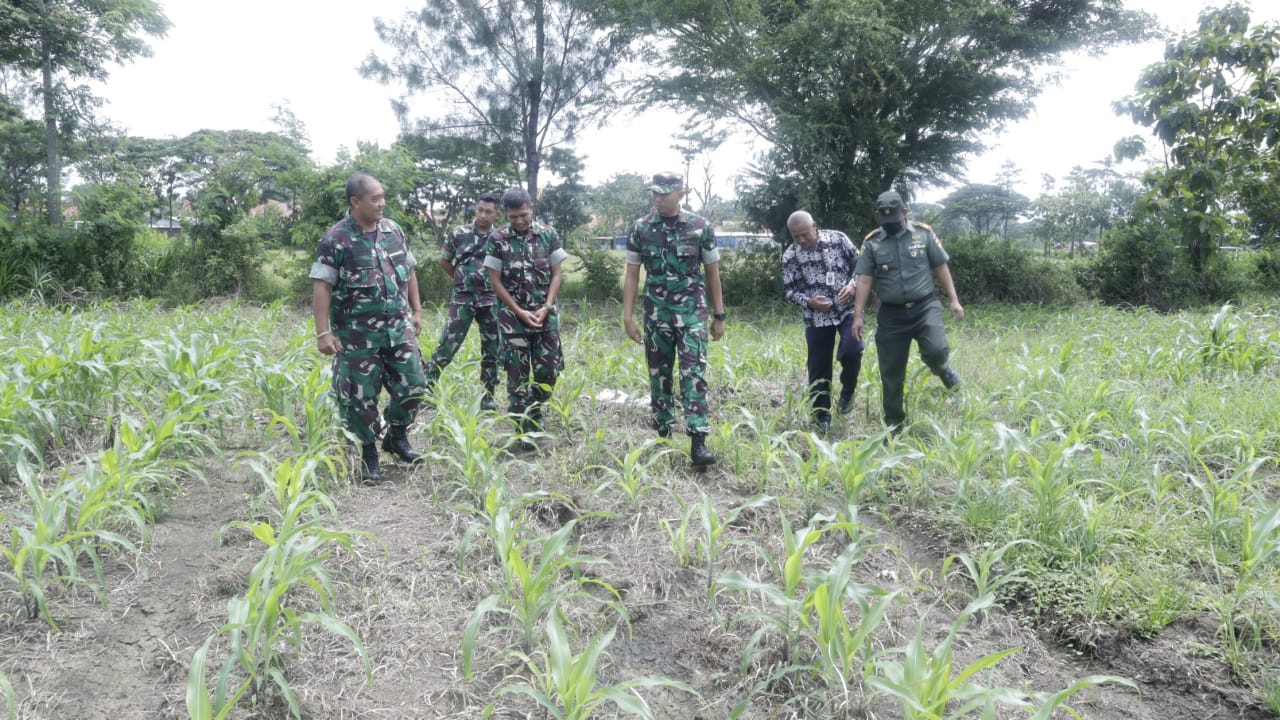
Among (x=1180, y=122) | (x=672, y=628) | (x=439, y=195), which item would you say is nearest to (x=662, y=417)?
(x=672, y=628)

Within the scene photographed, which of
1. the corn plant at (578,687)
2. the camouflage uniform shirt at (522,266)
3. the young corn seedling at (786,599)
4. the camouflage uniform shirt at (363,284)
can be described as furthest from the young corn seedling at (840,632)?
the camouflage uniform shirt at (522,266)

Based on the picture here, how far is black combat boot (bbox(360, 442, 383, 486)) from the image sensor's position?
3889 millimetres

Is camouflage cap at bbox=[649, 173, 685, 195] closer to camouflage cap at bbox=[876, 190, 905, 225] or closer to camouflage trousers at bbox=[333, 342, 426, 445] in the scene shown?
camouflage cap at bbox=[876, 190, 905, 225]

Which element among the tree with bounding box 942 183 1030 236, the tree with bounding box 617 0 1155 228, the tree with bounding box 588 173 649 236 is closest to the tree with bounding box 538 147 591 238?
the tree with bounding box 617 0 1155 228

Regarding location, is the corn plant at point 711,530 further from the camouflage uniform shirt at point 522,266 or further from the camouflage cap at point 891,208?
the camouflage cap at point 891,208

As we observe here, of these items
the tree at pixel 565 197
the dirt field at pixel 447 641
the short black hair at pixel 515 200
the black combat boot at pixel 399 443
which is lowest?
the dirt field at pixel 447 641

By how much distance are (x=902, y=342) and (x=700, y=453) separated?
157 centimetres

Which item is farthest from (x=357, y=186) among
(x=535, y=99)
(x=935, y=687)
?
(x=535, y=99)

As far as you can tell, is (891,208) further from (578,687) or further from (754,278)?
(754,278)

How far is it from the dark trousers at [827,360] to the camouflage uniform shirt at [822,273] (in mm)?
69

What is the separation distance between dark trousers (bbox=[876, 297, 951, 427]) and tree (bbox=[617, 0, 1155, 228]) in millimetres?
9071

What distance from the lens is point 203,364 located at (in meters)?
4.68

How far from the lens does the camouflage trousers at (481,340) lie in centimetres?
541

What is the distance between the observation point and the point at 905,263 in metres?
4.46
